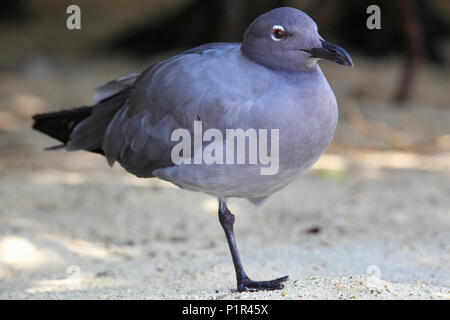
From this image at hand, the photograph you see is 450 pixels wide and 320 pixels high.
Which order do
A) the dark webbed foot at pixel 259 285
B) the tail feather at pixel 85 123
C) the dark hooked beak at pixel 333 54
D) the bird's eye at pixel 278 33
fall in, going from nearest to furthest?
the dark hooked beak at pixel 333 54 < the bird's eye at pixel 278 33 < the dark webbed foot at pixel 259 285 < the tail feather at pixel 85 123

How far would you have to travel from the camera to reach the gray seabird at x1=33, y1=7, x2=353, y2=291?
330 cm

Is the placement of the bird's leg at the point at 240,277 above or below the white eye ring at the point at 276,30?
below

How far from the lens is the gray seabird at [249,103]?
3.30 metres

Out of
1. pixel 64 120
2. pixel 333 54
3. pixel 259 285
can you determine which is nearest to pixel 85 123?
pixel 64 120

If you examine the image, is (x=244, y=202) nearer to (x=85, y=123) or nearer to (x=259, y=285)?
(x=85, y=123)

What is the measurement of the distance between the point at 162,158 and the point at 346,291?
1.20 metres

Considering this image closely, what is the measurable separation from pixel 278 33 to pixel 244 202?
2.86 m

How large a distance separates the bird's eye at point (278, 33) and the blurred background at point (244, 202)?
1.25m

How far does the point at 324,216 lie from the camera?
571 cm

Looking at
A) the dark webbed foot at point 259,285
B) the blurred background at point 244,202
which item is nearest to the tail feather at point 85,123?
the blurred background at point 244,202

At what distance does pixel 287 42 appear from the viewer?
3.38 m

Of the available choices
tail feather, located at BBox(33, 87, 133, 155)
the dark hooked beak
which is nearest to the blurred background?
tail feather, located at BBox(33, 87, 133, 155)

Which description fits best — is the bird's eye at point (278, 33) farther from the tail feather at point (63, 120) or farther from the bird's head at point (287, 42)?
the tail feather at point (63, 120)

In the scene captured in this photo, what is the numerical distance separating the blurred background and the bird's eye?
1.25 meters
